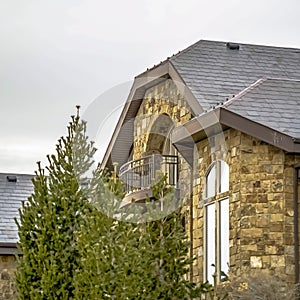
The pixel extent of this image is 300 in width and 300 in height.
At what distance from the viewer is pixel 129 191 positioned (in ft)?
83.1

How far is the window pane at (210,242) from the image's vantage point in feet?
69.5

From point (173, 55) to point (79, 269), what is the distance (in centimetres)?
737

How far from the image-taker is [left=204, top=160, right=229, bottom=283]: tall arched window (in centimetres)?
2058

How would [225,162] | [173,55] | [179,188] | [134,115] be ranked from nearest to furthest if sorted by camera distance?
[225,162] < [179,188] < [173,55] < [134,115]

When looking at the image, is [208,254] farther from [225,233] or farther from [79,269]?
[79,269]

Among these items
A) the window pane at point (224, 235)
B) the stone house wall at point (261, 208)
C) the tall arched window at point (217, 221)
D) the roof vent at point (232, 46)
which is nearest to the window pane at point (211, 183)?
the tall arched window at point (217, 221)

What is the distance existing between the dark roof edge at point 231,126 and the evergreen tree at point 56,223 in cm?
231

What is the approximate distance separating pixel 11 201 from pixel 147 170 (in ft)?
34.8

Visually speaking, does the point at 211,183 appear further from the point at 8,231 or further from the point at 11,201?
the point at 11,201

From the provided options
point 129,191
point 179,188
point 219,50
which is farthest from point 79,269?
point 219,50

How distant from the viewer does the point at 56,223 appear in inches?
766

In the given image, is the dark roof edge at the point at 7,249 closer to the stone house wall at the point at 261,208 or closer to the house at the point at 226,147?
the house at the point at 226,147

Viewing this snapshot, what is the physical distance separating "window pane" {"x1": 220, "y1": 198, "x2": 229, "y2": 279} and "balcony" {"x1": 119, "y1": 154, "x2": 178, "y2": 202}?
2.28 m

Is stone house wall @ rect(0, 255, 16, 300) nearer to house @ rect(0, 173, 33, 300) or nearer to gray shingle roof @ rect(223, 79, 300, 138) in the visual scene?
house @ rect(0, 173, 33, 300)
